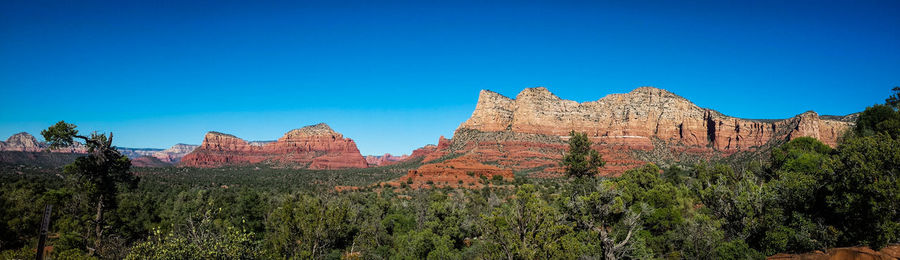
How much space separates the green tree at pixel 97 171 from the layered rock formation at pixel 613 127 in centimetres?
9381

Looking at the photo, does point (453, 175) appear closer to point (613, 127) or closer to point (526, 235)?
point (526, 235)

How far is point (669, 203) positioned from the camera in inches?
1412

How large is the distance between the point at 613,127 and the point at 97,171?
451 ft

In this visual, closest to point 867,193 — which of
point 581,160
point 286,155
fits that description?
point 581,160

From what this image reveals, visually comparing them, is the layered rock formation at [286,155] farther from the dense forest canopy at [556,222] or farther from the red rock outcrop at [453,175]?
the dense forest canopy at [556,222]

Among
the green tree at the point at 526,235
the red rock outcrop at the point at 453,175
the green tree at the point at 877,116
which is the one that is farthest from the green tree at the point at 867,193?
the red rock outcrop at the point at 453,175

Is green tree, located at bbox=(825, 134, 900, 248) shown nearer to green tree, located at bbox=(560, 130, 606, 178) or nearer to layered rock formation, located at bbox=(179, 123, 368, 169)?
green tree, located at bbox=(560, 130, 606, 178)

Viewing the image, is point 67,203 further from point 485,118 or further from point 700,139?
point 700,139

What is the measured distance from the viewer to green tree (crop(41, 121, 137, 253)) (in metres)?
22.7

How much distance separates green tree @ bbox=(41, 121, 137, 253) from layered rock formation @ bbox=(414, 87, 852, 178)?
93812 millimetres

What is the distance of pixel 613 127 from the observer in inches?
5551

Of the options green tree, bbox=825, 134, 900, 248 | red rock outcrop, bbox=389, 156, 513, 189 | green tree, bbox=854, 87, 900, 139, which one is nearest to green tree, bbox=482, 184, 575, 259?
green tree, bbox=825, 134, 900, 248

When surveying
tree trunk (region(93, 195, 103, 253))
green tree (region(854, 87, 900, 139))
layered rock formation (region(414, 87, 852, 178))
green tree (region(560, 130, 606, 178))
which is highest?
layered rock formation (region(414, 87, 852, 178))

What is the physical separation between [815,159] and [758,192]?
19.2 meters
